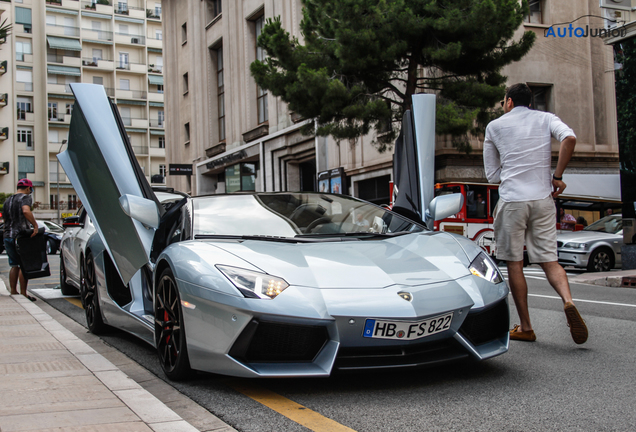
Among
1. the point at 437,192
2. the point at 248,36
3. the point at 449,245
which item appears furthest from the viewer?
the point at 248,36

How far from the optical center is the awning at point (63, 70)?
6588 centimetres

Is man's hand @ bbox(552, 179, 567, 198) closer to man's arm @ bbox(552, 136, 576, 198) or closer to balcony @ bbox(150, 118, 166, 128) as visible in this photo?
man's arm @ bbox(552, 136, 576, 198)

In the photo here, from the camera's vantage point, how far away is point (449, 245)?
4035 mm

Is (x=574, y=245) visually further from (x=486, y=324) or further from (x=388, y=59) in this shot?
(x=486, y=324)

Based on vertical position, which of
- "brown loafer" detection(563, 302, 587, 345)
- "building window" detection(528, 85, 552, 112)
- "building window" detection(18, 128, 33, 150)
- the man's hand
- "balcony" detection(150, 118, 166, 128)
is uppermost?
"balcony" detection(150, 118, 166, 128)

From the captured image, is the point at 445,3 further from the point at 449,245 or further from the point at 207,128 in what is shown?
the point at 207,128

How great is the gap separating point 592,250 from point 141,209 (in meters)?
12.0

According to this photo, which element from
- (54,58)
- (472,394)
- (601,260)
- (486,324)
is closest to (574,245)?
(601,260)

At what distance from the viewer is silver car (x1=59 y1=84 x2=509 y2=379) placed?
318 centimetres

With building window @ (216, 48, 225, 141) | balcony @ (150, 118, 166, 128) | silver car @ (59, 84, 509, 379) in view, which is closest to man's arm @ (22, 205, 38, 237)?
silver car @ (59, 84, 509, 379)

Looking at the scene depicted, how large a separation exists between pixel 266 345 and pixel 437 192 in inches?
594

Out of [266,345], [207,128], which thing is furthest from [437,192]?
[207,128]

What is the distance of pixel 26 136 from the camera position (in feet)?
214

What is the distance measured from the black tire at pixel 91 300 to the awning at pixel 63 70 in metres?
66.3
